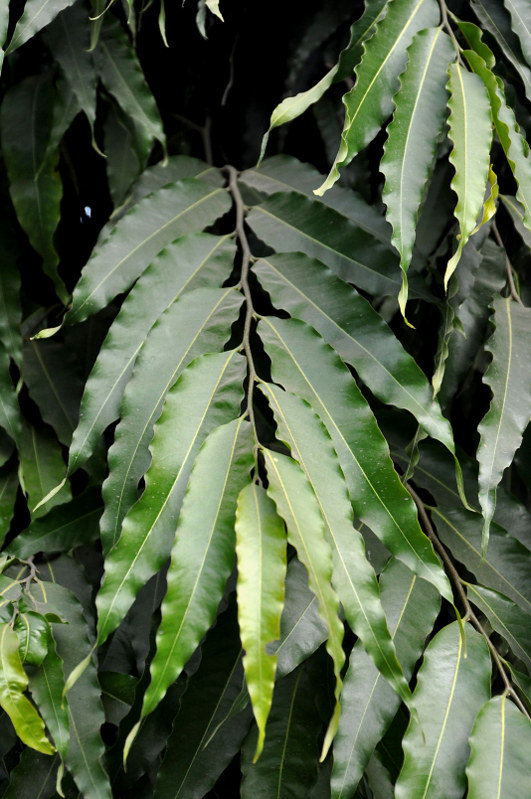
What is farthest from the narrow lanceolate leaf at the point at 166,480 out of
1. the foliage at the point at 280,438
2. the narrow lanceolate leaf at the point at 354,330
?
the narrow lanceolate leaf at the point at 354,330

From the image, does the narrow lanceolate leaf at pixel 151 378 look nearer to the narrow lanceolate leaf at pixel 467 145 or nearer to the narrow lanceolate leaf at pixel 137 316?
the narrow lanceolate leaf at pixel 137 316

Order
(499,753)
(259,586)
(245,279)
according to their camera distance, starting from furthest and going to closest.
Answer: (245,279), (499,753), (259,586)

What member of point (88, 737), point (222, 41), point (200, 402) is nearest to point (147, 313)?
point (200, 402)

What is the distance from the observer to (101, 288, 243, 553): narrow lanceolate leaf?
1.94 ft

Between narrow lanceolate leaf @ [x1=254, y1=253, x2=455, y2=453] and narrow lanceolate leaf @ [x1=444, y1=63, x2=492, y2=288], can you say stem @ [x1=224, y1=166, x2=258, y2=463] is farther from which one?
narrow lanceolate leaf @ [x1=444, y1=63, x2=492, y2=288]

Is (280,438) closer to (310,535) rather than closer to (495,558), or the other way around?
(310,535)

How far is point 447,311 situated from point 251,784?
429 millimetres

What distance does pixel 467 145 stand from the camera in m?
0.58

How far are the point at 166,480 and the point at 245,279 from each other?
0.22 meters

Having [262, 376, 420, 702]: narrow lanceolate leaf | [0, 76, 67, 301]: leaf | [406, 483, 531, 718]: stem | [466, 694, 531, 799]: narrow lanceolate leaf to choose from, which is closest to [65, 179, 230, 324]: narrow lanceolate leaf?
[0, 76, 67, 301]: leaf

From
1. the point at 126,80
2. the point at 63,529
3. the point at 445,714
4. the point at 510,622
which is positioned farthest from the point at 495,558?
the point at 126,80

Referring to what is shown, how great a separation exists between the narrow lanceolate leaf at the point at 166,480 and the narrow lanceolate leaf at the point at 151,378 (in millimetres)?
45

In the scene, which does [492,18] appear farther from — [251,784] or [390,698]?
[251,784]

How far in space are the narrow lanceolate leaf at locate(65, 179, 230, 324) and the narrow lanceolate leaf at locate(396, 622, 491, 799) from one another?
41cm
